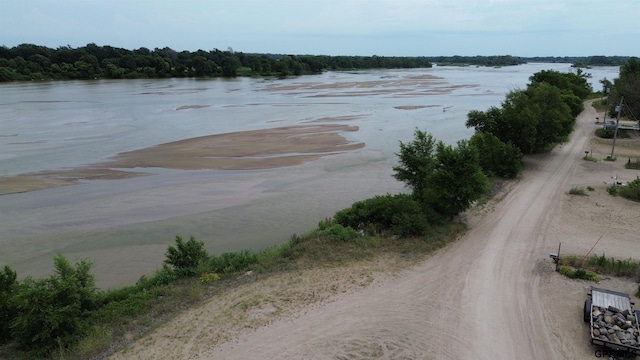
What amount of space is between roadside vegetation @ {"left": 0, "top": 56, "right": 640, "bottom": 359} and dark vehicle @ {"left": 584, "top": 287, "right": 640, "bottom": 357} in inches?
110

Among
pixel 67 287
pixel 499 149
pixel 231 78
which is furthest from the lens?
pixel 231 78

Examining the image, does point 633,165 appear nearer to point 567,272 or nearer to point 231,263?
point 567,272

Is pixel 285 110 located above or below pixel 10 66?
below

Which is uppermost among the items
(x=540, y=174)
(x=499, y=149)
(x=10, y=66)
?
(x=10, y=66)

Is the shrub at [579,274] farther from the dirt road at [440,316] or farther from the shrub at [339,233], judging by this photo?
the shrub at [339,233]

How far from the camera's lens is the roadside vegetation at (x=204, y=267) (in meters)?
11.4

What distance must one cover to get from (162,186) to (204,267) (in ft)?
44.4

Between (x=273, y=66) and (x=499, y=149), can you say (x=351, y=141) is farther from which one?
(x=273, y=66)

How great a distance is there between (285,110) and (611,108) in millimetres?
39834

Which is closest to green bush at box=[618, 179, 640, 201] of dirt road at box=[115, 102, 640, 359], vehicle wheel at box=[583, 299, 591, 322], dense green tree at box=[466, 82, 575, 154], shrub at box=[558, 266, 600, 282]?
dirt road at box=[115, 102, 640, 359]

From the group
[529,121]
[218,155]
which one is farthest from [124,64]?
[529,121]

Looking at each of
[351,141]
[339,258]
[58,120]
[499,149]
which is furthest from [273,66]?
[339,258]

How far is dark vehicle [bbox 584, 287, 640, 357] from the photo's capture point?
34.1 ft

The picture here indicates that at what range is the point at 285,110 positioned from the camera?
57.8 m
